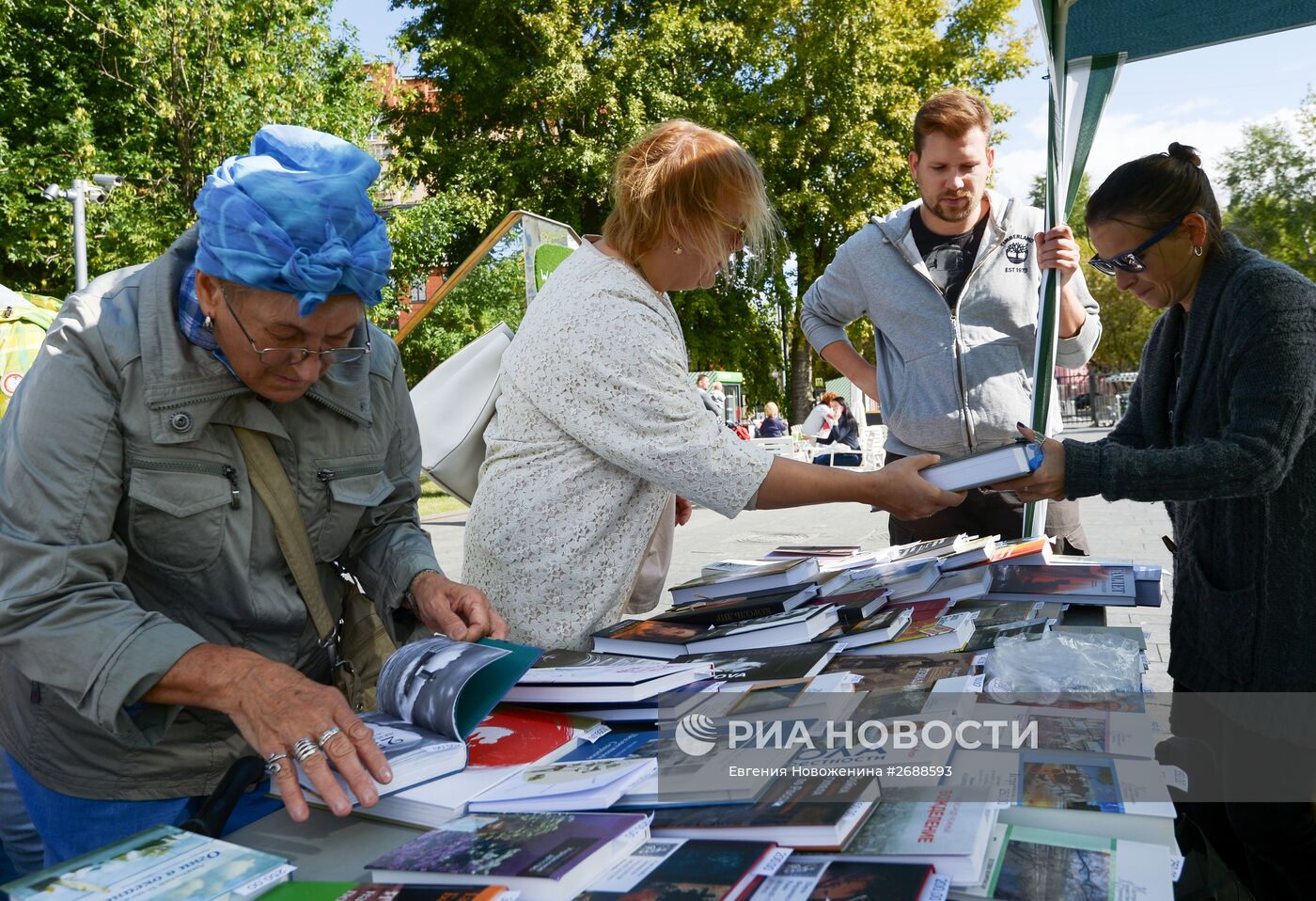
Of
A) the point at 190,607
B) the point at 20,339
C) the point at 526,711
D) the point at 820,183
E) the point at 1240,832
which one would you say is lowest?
the point at 1240,832

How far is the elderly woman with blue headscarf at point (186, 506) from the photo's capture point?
1.35 m

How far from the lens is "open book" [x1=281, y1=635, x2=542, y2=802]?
1324 millimetres

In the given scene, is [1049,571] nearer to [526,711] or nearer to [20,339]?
[526,711]

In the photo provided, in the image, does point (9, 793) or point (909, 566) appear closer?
point (9, 793)

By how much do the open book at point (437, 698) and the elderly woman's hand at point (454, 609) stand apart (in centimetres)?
22

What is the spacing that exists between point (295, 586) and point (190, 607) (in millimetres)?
174

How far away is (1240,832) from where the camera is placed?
195 cm

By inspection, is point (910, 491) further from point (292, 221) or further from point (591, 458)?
point (292, 221)

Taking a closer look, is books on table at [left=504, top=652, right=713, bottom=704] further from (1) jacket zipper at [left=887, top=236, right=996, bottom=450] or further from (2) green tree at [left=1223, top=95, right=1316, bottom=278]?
(2) green tree at [left=1223, top=95, right=1316, bottom=278]

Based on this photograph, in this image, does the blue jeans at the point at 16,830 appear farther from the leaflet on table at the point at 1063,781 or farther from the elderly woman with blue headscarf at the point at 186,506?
the leaflet on table at the point at 1063,781

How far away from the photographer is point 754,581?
2121 mm

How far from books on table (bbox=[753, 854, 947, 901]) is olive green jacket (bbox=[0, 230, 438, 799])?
2.84 ft

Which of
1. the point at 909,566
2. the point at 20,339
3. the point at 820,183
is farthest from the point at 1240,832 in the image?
the point at 820,183

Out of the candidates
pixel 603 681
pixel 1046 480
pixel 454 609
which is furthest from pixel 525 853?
pixel 1046 480
